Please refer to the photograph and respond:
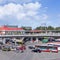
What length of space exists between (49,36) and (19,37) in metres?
15.0

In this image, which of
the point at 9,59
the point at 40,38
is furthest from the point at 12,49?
the point at 40,38

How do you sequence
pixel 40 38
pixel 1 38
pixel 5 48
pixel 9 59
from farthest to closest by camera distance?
pixel 40 38, pixel 1 38, pixel 5 48, pixel 9 59

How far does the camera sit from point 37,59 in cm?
4444

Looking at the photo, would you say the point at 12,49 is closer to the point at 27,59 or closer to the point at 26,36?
the point at 27,59

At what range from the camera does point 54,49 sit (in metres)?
71.1

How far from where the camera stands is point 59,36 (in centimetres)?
12988

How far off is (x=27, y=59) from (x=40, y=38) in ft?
308

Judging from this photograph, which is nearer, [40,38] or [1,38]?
[1,38]

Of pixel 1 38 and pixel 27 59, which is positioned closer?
pixel 27 59

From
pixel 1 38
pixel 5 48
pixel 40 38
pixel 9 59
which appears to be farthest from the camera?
pixel 40 38

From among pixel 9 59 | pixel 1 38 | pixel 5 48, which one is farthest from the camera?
pixel 1 38

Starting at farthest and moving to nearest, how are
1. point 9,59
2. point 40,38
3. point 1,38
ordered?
1. point 40,38
2. point 1,38
3. point 9,59

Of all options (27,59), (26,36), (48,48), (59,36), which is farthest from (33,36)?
(27,59)

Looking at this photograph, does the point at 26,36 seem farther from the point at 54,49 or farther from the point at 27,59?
the point at 27,59
